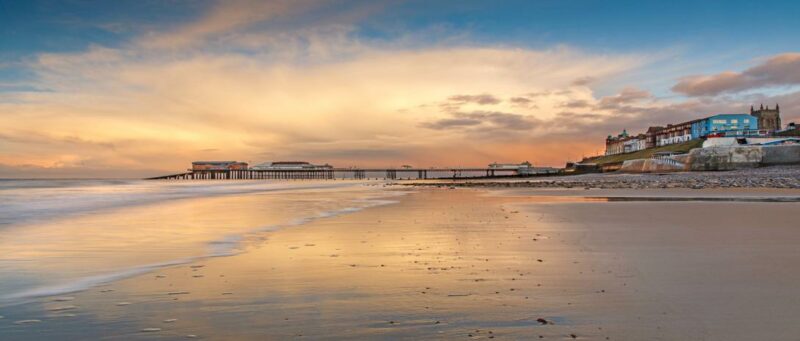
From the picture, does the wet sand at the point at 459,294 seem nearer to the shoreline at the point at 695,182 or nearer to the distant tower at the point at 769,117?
the shoreline at the point at 695,182

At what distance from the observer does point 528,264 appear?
708cm

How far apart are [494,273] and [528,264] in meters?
0.86

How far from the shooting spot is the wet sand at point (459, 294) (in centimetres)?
411

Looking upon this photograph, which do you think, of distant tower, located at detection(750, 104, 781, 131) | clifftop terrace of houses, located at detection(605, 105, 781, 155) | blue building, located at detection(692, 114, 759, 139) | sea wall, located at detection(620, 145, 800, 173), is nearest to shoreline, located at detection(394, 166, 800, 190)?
sea wall, located at detection(620, 145, 800, 173)

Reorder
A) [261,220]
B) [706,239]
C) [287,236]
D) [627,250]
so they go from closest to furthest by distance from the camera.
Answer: [627,250], [706,239], [287,236], [261,220]

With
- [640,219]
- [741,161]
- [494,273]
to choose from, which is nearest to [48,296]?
[494,273]

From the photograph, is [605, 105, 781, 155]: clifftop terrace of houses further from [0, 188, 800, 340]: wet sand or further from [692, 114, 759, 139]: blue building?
[0, 188, 800, 340]: wet sand

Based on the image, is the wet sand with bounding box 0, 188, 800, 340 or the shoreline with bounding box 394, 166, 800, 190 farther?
the shoreline with bounding box 394, 166, 800, 190

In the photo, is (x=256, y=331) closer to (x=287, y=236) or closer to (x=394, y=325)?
(x=394, y=325)

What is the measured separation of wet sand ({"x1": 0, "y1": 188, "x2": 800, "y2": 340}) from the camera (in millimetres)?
4109

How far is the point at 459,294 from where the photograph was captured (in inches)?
208

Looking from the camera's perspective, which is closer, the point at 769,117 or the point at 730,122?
the point at 730,122

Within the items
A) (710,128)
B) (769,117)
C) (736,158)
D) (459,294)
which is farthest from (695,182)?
(769,117)

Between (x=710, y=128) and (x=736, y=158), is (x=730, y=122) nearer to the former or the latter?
(x=710, y=128)
